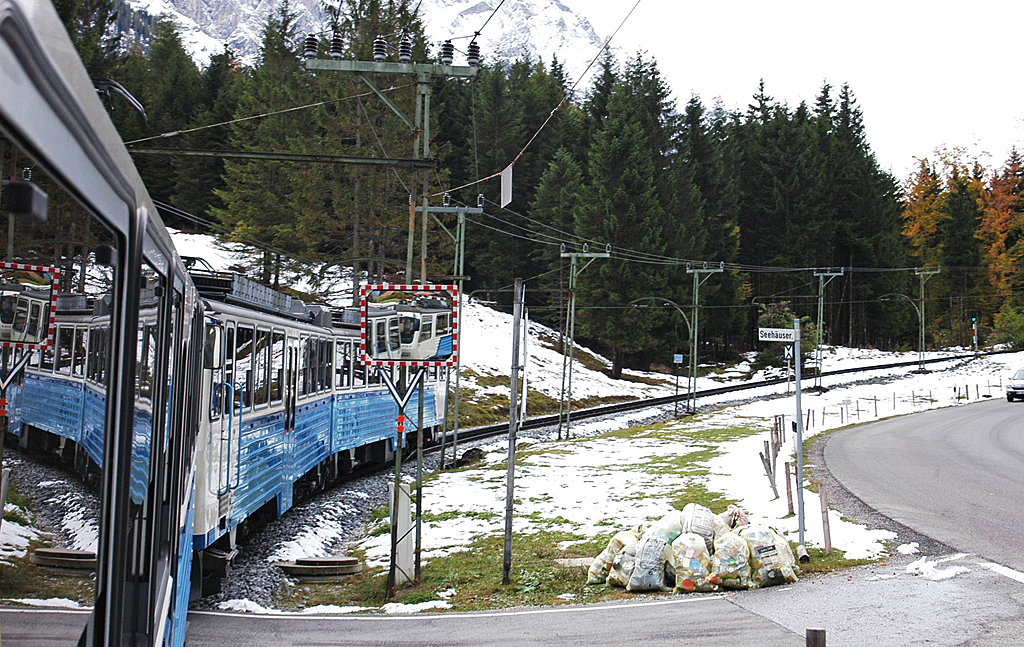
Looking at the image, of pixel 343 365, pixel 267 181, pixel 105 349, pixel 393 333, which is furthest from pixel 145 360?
pixel 267 181

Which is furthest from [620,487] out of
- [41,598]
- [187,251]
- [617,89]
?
[617,89]

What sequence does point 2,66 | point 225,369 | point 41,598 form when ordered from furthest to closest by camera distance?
point 225,369, point 41,598, point 2,66

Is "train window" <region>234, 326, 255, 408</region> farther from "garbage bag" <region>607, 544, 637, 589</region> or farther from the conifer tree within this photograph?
the conifer tree

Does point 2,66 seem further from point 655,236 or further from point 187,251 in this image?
point 655,236

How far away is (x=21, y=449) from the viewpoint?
175 centimetres

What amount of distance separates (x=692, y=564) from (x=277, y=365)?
562 centimetres

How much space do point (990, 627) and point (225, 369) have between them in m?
7.60

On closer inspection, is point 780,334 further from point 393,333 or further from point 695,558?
point 393,333

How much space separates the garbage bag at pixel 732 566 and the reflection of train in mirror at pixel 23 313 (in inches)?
328

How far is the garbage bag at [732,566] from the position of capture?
922 centimetres

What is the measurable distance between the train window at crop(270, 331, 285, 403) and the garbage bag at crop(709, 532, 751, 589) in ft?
18.6

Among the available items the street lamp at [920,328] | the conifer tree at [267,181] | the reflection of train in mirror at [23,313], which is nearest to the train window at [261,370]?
the reflection of train in mirror at [23,313]

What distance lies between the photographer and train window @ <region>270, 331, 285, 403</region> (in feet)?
35.9

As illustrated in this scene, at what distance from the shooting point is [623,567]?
31.8 feet
